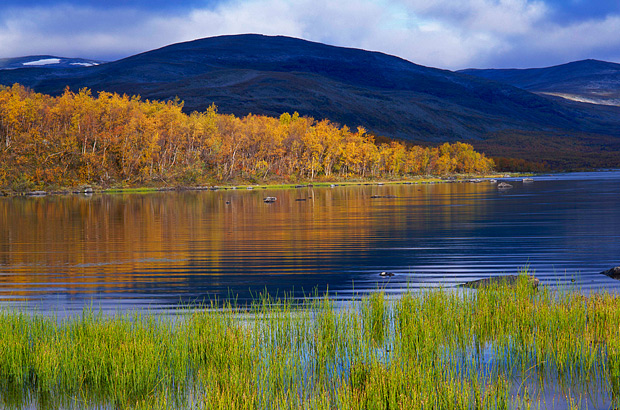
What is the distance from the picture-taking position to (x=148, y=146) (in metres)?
120

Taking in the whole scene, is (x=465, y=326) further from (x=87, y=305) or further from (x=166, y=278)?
(x=166, y=278)

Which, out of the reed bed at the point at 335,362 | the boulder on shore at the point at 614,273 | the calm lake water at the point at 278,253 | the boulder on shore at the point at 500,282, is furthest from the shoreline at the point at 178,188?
the reed bed at the point at 335,362

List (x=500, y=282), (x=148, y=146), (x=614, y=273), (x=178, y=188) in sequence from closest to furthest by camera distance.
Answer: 1. (x=500, y=282)
2. (x=614, y=273)
3. (x=178, y=188)
4. (x=148, y=146)

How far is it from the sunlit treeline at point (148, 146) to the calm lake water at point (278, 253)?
5610 cm

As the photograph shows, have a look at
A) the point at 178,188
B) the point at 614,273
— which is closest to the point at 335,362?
the point at 614,273

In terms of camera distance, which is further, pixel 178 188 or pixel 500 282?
pixel 178 188

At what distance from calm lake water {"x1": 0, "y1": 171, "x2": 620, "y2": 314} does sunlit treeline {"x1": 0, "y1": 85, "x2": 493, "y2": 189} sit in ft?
184

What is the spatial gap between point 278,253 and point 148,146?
310 feet

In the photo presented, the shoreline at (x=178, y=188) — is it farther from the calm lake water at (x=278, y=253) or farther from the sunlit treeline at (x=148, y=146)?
the calm lake water at (x=278, y=253)

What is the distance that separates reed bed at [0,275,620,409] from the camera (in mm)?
9758

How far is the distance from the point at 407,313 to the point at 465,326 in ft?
4.27

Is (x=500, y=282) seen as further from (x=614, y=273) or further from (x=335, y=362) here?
(x=335, y=362)

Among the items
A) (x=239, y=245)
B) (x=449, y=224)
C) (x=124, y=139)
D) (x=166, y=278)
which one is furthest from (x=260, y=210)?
(x=124, y=139)

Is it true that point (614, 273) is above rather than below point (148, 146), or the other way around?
below
